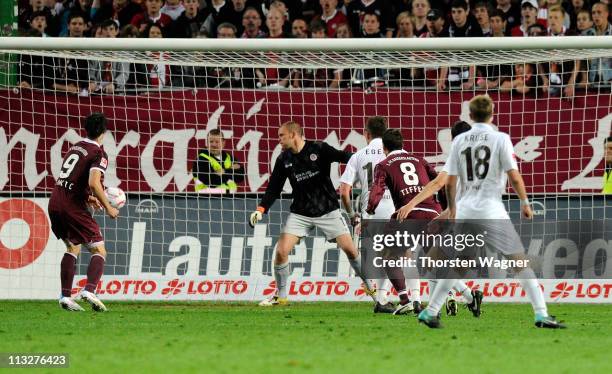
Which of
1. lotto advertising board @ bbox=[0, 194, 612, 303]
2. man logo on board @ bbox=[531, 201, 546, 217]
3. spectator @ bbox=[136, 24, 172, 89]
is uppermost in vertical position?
spectator @ bbox=[136, 24, 172, 89]

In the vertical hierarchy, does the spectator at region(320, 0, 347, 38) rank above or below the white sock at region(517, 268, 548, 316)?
above

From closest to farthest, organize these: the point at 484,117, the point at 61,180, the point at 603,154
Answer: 1. the point at 484,117
2. the point at 61,180
3. the point at 603,154

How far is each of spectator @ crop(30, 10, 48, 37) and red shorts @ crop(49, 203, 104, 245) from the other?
260 inches

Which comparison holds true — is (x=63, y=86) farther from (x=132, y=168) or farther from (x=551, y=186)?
(x=551, y=186)

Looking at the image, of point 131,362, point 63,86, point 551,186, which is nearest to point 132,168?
point 63,86

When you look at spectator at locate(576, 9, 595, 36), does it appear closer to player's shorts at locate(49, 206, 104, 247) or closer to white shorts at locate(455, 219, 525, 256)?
white shorts at locate(455, 219, 525, 256)

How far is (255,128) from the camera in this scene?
1623cm

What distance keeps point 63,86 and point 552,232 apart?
6.76 meters

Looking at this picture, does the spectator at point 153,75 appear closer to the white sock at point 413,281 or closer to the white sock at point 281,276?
the white sock at point 281,276

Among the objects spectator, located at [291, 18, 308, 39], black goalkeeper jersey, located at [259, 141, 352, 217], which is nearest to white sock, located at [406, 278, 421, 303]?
black goalkeeper jersey, located at [259, 141, 352, 217]

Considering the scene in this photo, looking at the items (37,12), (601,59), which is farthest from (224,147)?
(601,59)

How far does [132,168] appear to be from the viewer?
53.0 ft

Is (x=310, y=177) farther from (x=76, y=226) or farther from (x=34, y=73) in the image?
(x=34, y=73)

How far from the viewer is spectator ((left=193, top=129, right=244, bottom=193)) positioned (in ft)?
52.4
